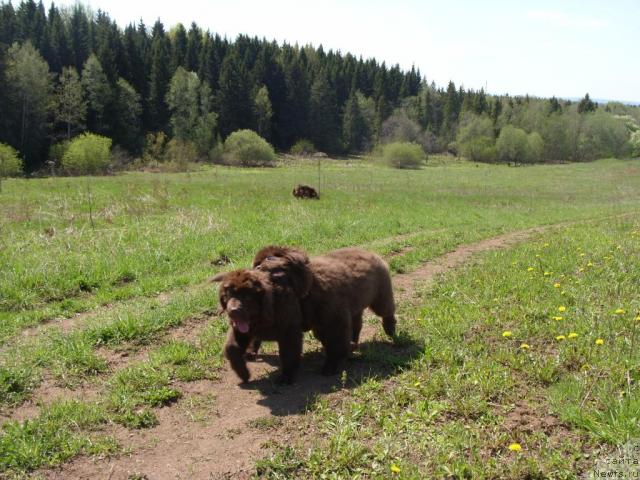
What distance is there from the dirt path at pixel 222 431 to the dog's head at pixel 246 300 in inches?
33.8

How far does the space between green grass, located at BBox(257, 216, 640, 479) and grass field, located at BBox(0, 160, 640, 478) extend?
2 cm

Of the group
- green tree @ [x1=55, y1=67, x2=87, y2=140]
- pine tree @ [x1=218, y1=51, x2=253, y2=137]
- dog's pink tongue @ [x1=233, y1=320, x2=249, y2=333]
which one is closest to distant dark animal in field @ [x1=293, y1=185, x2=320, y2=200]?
dog's pink tongue @ [x1=233, y1=320, x2=249, y2=333]

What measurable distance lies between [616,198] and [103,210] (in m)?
39.4

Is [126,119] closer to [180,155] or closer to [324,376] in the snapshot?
[180,155]

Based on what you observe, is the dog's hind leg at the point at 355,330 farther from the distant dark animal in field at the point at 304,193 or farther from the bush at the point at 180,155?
the bush at the point at 180,155

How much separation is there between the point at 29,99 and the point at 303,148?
157ft

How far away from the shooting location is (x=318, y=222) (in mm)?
17734

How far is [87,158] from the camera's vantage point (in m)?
49.1

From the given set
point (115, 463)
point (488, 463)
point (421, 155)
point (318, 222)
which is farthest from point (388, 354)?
point (421, 155)

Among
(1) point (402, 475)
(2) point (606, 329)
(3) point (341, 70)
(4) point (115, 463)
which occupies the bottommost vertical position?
(4) point (115, 463)

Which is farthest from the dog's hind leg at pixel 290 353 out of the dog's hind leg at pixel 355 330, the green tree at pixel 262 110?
the green tree at pixel 262 110

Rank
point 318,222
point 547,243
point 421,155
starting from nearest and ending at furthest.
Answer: point 547,243, point 318,222, point 421,155

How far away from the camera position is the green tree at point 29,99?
206 ft

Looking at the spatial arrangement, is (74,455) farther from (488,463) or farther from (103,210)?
(103,210)
